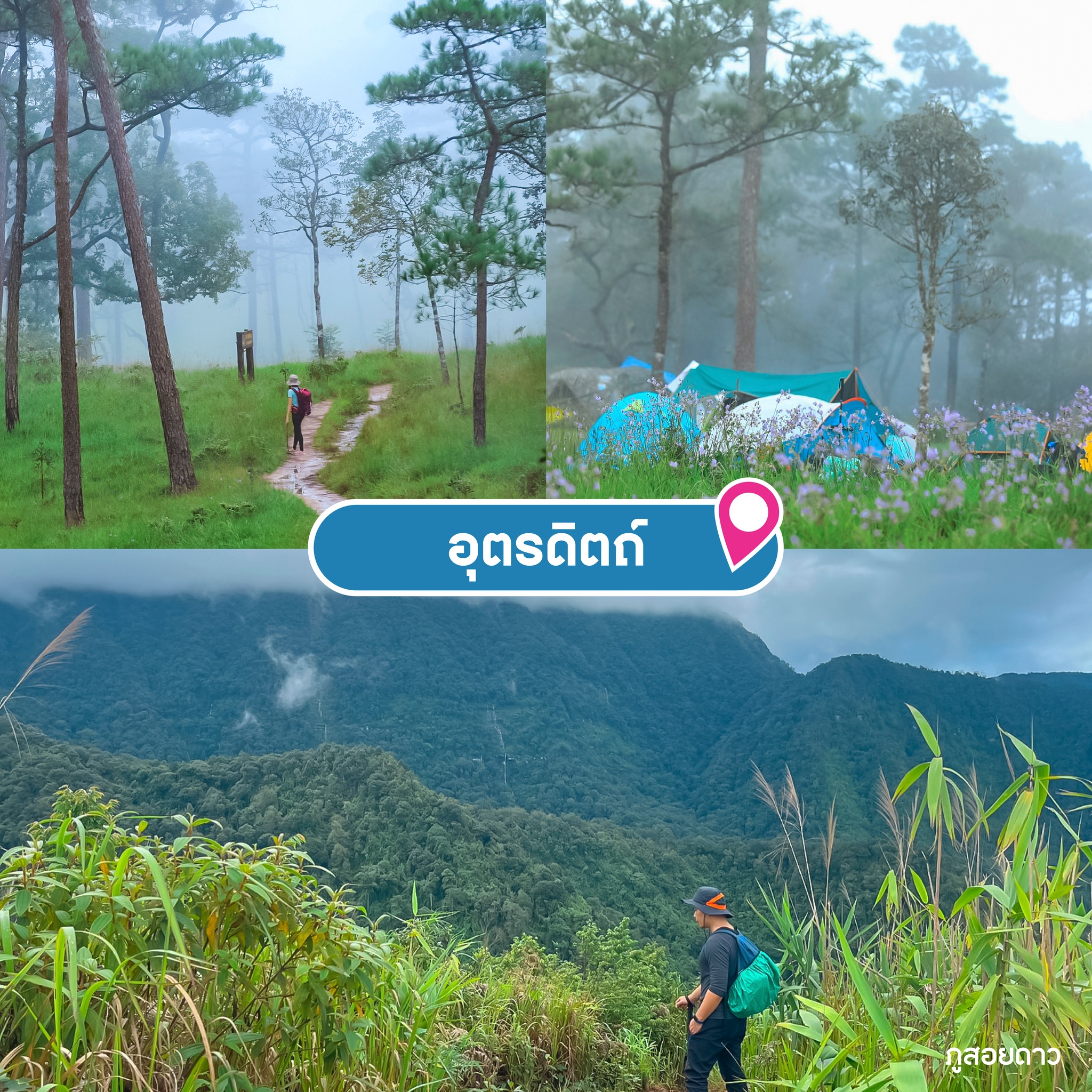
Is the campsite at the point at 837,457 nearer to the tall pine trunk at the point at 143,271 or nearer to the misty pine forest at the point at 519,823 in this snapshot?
the misty pine forest at the point at 519,823

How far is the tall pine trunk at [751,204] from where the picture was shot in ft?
19.5

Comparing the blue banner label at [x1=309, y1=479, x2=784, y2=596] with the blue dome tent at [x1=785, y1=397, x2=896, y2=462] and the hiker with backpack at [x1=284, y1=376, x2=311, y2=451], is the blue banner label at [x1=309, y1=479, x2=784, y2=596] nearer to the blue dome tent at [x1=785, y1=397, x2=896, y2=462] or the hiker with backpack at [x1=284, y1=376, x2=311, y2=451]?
the blue dome tent at [x1=785, y1=397, x2=896, y2=462]

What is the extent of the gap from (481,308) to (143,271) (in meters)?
2.34

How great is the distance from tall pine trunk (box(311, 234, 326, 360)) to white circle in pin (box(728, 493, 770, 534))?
3.10 m

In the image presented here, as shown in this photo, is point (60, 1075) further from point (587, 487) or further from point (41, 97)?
point (41, 97)

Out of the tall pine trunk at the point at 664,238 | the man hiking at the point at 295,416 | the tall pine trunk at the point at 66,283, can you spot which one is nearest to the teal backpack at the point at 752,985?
the tall pine trunk at the point at 664,238

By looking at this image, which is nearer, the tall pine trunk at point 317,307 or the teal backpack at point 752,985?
the teal backpack at point 752,985

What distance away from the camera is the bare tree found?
20.7 feet

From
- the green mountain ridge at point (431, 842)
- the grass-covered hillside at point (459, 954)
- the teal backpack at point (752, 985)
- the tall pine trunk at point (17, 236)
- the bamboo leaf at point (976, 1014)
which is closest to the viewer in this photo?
the bamboo leaf at point (976, 1014)

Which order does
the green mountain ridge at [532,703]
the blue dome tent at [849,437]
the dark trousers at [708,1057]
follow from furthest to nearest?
the green mountain ridge at [532,703]
the blue dome tent at [849,437]
the dark trousers at [708,1057]

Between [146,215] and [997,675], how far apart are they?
704 cm

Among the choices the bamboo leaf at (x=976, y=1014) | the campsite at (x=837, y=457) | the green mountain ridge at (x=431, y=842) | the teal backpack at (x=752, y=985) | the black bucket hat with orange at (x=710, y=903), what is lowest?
the green mountain ridge at (x=431, y=842)

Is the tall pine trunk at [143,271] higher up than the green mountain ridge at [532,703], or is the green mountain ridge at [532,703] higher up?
the tall pine trunk at [143,271]

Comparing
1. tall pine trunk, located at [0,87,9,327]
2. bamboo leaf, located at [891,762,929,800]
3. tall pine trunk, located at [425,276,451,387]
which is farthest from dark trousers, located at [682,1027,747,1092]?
tall pine trunk, located at [0,87,9,327]
